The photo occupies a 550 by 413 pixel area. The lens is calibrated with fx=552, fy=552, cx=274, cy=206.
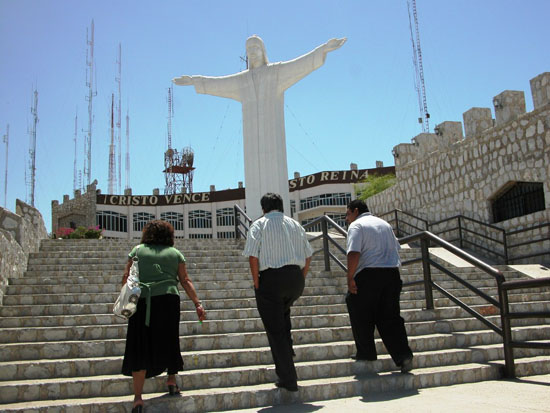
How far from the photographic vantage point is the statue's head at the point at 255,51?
13.0m

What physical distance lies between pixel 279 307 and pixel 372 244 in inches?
45.3

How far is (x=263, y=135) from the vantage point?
42.7ft

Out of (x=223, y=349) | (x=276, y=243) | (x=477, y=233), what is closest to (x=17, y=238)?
(x=223, y=349)

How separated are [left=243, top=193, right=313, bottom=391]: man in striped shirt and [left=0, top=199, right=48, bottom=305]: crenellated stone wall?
3893 mm

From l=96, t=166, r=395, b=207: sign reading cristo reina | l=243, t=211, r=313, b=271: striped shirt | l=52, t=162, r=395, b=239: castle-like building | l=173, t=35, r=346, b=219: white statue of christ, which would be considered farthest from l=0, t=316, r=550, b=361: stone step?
l=96, t=166, r=395, b=207: sign reading cristo reina

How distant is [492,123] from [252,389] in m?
10.2

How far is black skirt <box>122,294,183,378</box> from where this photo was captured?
158 inches

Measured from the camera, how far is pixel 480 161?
41.8 feet

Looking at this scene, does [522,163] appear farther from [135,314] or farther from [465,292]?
[135,314]

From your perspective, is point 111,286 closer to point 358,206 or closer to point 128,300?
point 128,300

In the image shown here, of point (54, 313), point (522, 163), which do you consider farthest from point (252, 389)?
point (522, 163)

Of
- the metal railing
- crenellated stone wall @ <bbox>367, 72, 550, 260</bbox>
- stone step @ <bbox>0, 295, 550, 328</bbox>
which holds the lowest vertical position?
stone step @ <bbox>0, 295, 550, 328</bbox>

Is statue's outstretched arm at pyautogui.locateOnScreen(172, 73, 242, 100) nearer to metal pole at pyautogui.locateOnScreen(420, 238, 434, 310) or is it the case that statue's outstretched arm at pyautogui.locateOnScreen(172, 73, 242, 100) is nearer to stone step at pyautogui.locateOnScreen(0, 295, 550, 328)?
stone step at pyautogui.locateOnScreen(0, 295, 550, 328)

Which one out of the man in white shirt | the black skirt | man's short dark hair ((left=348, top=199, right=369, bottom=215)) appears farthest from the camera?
man's short dark hair ((left=348, top=199, right=369, bottom=215))
